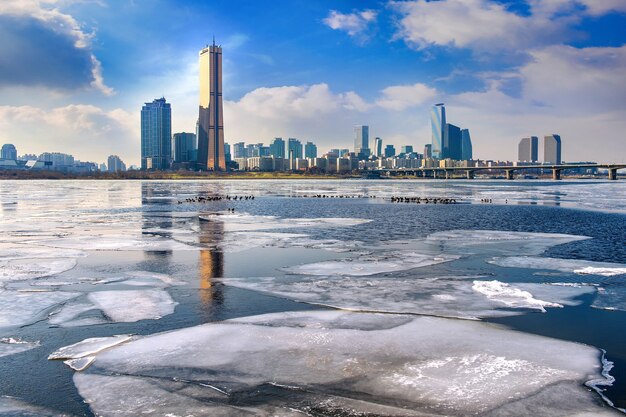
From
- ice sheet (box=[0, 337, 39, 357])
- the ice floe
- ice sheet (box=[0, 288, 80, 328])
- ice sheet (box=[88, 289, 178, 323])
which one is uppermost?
ice sheet (box=[0, 288, 80, 328])

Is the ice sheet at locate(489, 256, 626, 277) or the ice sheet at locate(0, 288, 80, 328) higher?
Answer: the ice sheet at locate(0, 288, 80, 328)

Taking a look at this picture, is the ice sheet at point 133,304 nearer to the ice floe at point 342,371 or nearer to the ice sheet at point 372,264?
the ice floe at point 342,371

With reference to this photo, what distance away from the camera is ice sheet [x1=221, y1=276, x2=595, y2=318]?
13008 mm

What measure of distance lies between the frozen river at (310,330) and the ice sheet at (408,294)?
79 mm

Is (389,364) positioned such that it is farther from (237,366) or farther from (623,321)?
(623,321)

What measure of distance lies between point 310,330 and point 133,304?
202 inches

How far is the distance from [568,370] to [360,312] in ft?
16.4

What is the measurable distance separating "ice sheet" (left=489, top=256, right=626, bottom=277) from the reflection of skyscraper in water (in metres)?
10.7

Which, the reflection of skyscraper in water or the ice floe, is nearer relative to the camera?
the ice floe

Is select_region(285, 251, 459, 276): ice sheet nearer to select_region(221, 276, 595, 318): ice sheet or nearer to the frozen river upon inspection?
the frozen river

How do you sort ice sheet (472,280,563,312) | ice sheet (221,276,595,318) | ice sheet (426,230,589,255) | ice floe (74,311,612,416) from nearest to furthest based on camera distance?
ice floe (74,311,612,416) < ice sheet (221,276,595,318) < ice sheet (472,280,563,312) < ice sheet (426,230,589,255)

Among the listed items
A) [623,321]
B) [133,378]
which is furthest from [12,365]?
[623,321]

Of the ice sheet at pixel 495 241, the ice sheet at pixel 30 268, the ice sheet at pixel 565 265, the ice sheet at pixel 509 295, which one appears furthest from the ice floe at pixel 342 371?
the ice sheet at pixel 495 241

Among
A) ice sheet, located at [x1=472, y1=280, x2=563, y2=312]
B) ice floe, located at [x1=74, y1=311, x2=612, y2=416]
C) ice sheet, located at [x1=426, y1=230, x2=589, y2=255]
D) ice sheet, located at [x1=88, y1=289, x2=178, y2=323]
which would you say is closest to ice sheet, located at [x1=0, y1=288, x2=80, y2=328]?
ice sheet, located at [x1=88, y1=289, x2=178, y2=323]
